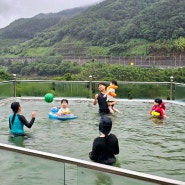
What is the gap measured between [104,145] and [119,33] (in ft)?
300

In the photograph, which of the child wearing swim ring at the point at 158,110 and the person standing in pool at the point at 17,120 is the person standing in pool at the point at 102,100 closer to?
the child wearing swim ring at the point at 158,110

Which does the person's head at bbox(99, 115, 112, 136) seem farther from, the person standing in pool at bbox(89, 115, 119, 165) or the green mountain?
the green mountain

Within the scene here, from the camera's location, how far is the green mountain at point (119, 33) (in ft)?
273

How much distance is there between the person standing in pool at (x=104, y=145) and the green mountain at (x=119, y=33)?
231ft

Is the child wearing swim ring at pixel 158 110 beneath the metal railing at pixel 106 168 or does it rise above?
beneath

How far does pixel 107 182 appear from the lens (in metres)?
3.58

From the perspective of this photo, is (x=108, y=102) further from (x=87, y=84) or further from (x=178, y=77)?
(x=178, y=77)

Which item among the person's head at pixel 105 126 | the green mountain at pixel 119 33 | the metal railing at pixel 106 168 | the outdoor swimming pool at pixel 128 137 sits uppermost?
the green mountain at pixel 119 33

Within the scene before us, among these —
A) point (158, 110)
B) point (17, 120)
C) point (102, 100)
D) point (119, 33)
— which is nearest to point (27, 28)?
point (119, 33)

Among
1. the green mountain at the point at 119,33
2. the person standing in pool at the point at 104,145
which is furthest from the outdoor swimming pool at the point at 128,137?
the green mountain at the point at 119,33

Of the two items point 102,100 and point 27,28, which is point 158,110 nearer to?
point 102,100

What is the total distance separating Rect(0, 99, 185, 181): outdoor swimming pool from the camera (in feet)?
22.1

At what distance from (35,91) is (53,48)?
87.7m

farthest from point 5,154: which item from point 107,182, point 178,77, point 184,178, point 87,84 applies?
point 178,77
